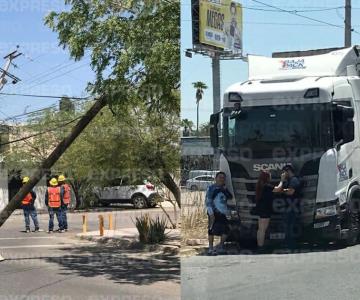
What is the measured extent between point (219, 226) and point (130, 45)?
349 cm

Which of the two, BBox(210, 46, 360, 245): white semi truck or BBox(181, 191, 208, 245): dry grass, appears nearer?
BBox(210, 46, 360, 245): white semi truck

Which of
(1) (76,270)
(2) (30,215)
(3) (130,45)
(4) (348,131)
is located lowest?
(1) (76,270)

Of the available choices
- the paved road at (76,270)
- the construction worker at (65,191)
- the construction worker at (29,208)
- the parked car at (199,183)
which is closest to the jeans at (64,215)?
the construction worker at (65,191)

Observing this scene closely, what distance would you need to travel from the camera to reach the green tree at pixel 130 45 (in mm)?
5359

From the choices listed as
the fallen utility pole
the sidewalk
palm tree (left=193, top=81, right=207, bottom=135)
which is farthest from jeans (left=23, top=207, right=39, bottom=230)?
palm tree (left=193, top=81, right=207, bottom=135)

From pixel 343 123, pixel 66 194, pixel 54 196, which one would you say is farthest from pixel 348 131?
pixel 54 196

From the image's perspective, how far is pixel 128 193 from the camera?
11250 millimetres

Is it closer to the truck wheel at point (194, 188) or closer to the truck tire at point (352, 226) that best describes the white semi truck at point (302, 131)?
the truck tire at point (352, 226)

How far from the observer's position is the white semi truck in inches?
94.7

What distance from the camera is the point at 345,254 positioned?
265cm

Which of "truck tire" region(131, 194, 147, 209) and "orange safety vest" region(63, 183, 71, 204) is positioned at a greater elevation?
"orange safety vest" region(63, 183, 71, 204)

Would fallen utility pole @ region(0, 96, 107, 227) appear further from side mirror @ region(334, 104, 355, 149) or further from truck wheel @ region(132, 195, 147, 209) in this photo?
side mirror @ region(334, 104, 355, 149)

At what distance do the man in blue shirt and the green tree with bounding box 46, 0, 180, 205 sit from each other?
273 centimetres

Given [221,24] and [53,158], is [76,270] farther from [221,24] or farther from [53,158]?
[221,24]
